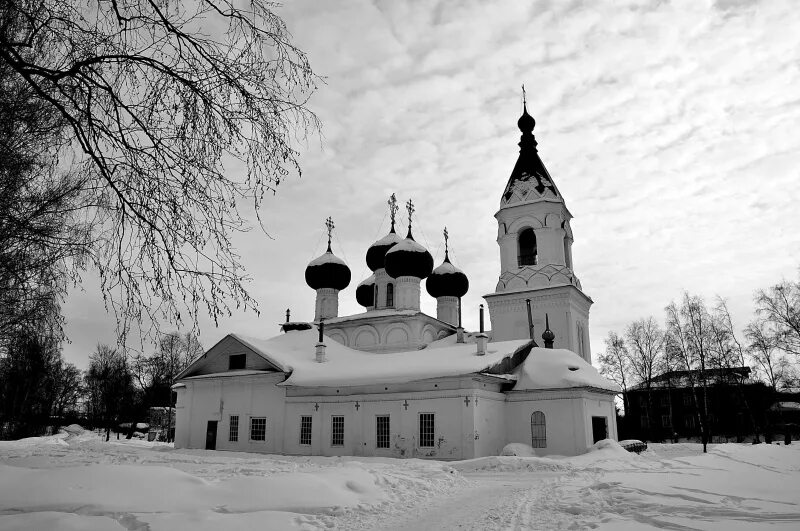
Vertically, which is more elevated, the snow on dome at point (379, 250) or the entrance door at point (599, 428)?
the snow on dome at point (379, 250)

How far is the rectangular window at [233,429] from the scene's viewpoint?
2573 centimetres

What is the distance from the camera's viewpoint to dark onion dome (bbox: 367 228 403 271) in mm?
36031

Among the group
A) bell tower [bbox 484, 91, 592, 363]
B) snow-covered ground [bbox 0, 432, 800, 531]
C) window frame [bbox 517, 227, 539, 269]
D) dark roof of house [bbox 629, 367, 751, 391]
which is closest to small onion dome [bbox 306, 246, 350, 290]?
bell tower [bbox 484, 91, 592, 363]

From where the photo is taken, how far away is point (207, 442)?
85.9 feet

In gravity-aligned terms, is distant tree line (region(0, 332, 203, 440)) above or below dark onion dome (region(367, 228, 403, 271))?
below

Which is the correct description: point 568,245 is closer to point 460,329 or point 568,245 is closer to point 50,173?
point 460,329

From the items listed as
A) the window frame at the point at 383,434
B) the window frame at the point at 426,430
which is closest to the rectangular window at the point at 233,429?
the window frame at the point at 383,434

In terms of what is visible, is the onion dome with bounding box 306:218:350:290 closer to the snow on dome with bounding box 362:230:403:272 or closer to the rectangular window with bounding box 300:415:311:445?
the snow on dome with bounding box 362:230:403:272

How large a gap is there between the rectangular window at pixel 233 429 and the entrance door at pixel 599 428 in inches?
562

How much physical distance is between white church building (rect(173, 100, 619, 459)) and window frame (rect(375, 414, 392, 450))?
0.04 m

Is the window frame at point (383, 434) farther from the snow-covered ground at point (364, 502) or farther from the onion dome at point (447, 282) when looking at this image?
the onion dome at point (447, 282)

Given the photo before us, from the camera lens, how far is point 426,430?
21.9 meters

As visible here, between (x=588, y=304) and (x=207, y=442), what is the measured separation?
66.6 ft

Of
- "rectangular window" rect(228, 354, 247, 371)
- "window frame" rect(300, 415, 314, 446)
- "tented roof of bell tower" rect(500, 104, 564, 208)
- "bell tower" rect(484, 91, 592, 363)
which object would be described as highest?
"tented roof of bell tower" rect(500, 104, 564, 208)
